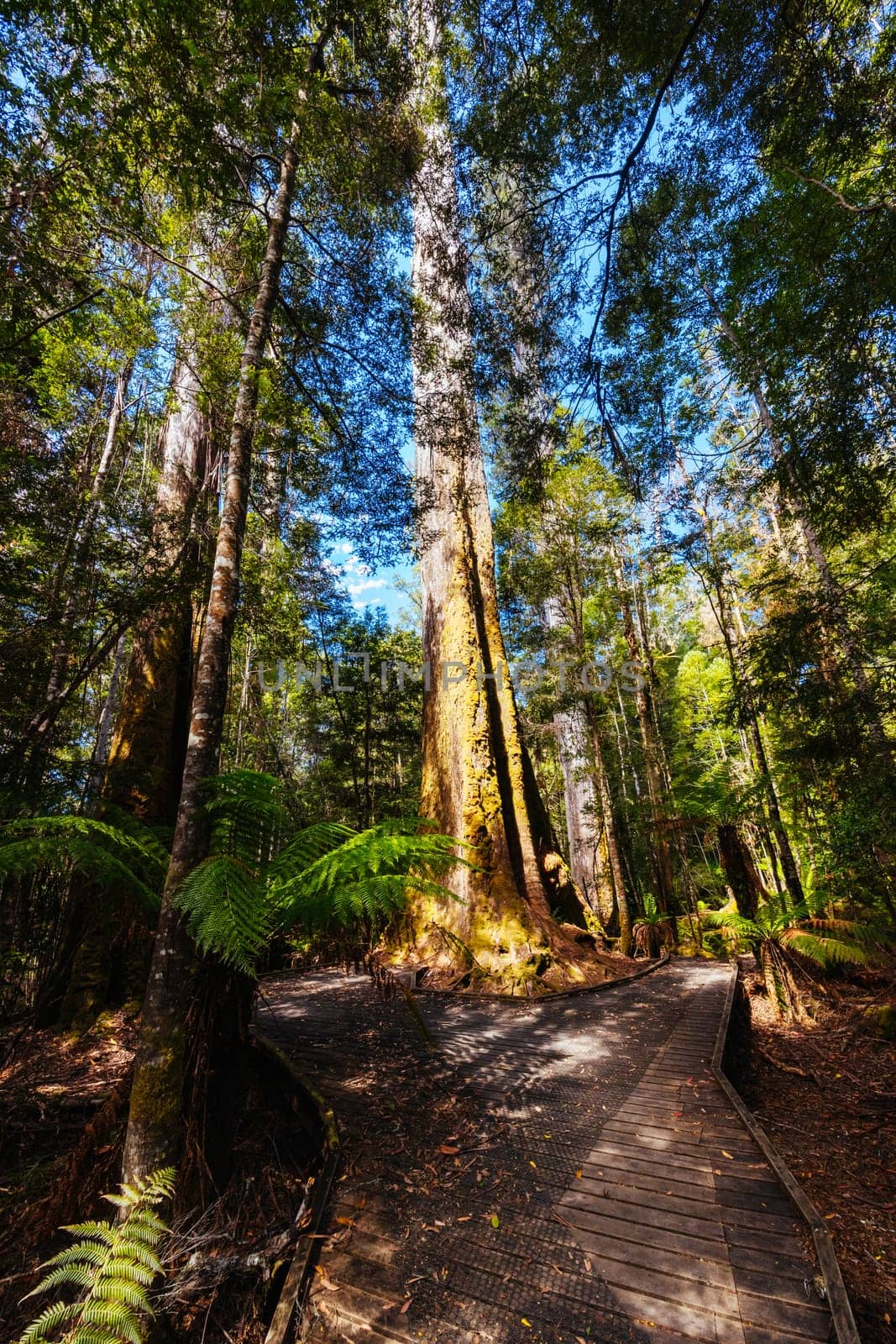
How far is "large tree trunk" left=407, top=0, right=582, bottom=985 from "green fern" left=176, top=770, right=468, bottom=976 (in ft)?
8.05

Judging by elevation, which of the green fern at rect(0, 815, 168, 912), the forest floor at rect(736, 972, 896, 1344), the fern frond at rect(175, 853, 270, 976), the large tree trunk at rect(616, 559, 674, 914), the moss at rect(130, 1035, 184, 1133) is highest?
the large tree trunk at rect(616, 559, 674, 914)

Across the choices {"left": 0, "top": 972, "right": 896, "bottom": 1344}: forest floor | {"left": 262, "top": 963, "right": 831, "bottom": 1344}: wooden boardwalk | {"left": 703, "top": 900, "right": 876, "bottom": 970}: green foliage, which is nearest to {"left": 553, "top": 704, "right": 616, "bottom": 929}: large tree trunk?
{"left": 703, "top": 900, "right": 876, "bottom": 970}: green foliage

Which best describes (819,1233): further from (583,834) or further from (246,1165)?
(583,834)

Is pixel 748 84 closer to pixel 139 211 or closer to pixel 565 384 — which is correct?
pixel 565 384

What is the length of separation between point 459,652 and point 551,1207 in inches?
251

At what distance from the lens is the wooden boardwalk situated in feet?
5.47

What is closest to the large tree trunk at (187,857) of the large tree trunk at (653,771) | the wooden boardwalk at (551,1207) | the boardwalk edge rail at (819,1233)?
the wooden boardwalk at (551,1207)

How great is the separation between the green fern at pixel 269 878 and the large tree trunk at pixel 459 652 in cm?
245

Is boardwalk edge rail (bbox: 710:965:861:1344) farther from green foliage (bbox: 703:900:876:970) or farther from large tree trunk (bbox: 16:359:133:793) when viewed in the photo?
large tree trunk (bbox: 16:359:133:793)

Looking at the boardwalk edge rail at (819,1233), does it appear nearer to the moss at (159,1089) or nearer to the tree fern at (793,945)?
the moss at (159,1089)

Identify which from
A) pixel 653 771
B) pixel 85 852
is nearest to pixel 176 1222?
pixel 85 852

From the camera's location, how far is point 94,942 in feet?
14.4

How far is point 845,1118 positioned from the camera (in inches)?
148

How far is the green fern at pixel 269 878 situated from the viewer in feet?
6.45
